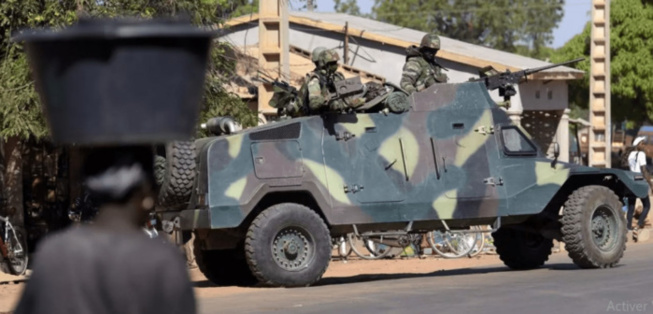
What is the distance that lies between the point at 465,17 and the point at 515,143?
59560 millimetres

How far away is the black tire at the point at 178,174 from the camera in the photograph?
14.0 meters

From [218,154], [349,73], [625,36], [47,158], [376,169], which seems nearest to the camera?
[218,154]

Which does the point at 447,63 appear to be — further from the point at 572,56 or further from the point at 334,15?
the point at 572,56

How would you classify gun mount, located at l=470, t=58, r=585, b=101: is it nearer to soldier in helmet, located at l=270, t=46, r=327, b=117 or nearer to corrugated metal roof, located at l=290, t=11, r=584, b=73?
soldier in helmet, located at l=270, t=46, r=327, b=117

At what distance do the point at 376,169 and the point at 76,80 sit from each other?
11790 mm

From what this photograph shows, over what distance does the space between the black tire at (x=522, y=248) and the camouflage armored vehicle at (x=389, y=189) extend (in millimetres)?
18

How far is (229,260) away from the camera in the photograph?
15492mm

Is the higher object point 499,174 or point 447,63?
point 447,63

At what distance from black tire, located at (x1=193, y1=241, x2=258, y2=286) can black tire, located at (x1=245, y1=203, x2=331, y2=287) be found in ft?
4.54

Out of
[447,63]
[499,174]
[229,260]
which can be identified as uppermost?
[447,63]

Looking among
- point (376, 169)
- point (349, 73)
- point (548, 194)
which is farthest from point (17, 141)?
point (349, 73)

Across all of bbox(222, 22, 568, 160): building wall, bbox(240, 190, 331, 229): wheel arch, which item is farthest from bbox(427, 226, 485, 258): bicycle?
bbox(222, 22, 568, 160): building wall

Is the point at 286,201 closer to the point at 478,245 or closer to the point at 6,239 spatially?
the point at 6,239

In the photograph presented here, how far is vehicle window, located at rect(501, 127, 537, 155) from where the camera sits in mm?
15859
